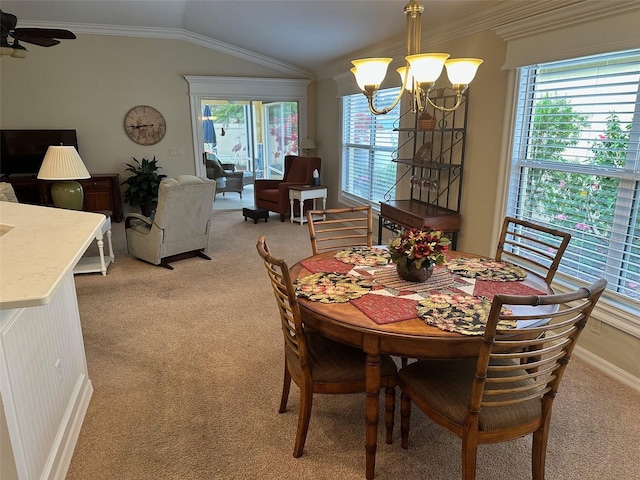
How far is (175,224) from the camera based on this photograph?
14.1 ft

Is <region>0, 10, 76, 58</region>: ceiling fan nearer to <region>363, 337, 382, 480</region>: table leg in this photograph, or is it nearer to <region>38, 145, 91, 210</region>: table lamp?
<region>38, 145, 91, 210</region>: table lamp

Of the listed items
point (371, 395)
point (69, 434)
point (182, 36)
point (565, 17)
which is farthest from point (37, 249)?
point (182, 36)

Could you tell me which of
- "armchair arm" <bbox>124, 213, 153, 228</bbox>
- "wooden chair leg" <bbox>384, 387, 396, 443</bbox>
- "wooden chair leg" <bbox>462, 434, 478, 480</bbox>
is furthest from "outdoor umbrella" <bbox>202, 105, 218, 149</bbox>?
"wooden chair leg" <bbox>462, 434, 478, 480</bbox>

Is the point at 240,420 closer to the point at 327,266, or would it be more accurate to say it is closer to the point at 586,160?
the point at 327,266

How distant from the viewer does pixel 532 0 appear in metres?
2.88

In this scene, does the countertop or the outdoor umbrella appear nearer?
the countertop

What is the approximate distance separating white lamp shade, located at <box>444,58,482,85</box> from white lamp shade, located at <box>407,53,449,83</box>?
0.16m

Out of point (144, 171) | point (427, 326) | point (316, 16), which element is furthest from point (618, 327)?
point (144, 171)

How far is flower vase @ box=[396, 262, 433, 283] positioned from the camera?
1.98 meters

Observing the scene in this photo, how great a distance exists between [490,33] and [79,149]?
230 inches

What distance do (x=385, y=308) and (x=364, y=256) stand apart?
0.73 m

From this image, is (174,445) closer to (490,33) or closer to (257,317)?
(257,317)

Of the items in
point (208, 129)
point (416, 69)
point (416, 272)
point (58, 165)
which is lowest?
point (416, 272)

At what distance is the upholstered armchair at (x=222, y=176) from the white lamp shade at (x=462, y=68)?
6693 mm
